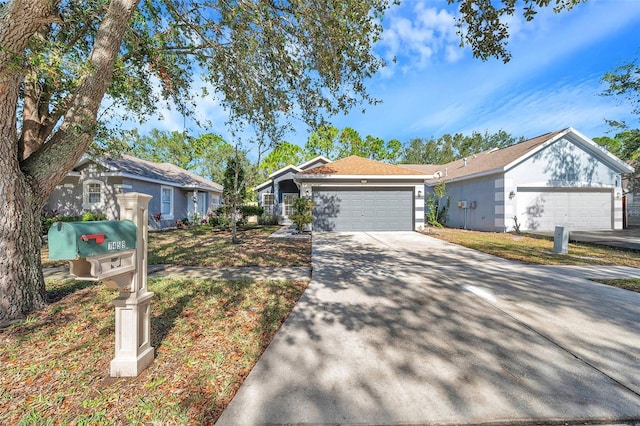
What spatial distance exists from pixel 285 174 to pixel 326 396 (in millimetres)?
19042

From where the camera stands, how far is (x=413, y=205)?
14.1 metres

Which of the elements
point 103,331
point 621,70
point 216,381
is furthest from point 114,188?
point 621,70

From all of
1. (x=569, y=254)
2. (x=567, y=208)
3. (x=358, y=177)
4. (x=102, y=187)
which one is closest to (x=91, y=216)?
(x=102, y=187)

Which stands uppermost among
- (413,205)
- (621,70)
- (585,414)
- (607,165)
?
(621,70)

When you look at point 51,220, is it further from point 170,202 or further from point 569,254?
point 569,254

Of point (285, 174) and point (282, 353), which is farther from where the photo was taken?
point (285, 174)

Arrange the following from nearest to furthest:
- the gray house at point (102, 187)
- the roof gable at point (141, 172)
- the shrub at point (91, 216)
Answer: the shrub at point (91, 216), the roof gable at point (141, 172), the gray house at point (102, 187)

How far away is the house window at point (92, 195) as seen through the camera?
13.2m

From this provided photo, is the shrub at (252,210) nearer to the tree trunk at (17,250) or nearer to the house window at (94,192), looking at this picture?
the house window at (94,192)

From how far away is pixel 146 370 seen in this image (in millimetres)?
2514

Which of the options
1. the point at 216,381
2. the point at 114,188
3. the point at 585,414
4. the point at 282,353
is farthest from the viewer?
the point at 114,188

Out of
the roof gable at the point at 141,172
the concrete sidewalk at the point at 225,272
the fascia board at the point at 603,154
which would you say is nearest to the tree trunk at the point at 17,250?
the concrete sidewalk at the point at 225,272

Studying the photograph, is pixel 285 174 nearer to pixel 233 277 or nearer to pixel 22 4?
pixel 233 277

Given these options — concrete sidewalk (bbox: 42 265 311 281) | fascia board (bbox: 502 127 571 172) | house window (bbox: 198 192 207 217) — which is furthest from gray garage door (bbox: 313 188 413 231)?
house window (bbox: 198 192 207 217)
